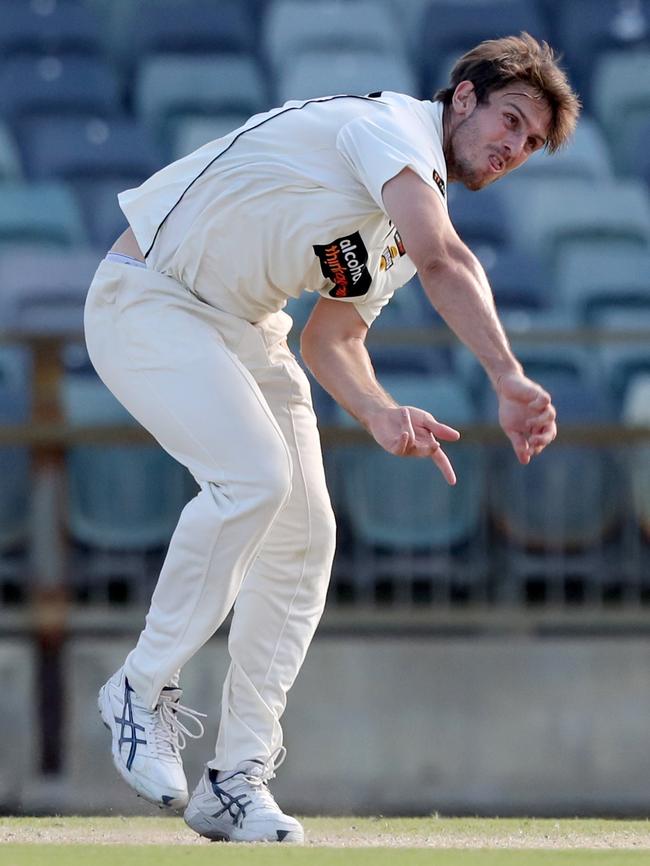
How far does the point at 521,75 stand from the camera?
3373 mm

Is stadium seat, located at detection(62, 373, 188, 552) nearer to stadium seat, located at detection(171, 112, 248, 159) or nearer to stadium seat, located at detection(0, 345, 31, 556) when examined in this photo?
stadium seat, located at detection(0, 345, 31, 556)

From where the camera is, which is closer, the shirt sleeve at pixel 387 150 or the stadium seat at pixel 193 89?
the shirt sleeve at pixel 387 150

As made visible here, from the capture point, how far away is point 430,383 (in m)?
6.91

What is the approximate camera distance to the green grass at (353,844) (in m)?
3.02

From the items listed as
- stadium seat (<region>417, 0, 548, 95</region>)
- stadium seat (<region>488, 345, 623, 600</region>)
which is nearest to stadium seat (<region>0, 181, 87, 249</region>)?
stadium seat (<region>417, 0, 548, 95</region>)

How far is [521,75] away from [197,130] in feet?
16.7

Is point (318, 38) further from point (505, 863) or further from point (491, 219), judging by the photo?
point (505, 863)

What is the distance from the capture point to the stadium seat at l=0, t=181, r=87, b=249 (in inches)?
304

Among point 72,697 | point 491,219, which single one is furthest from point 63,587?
point 491,219

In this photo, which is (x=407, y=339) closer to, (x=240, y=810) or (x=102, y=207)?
(x=102, y=207)

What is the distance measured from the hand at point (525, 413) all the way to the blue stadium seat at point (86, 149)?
17.1ft

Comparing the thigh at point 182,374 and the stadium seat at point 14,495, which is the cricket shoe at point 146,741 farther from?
the stadium seat at point 14,495

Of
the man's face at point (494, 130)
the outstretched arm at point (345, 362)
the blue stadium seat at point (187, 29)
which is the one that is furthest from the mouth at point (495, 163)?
the blue stadium seat at point (187, 29)

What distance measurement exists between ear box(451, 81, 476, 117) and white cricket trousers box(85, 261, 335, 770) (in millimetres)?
606
